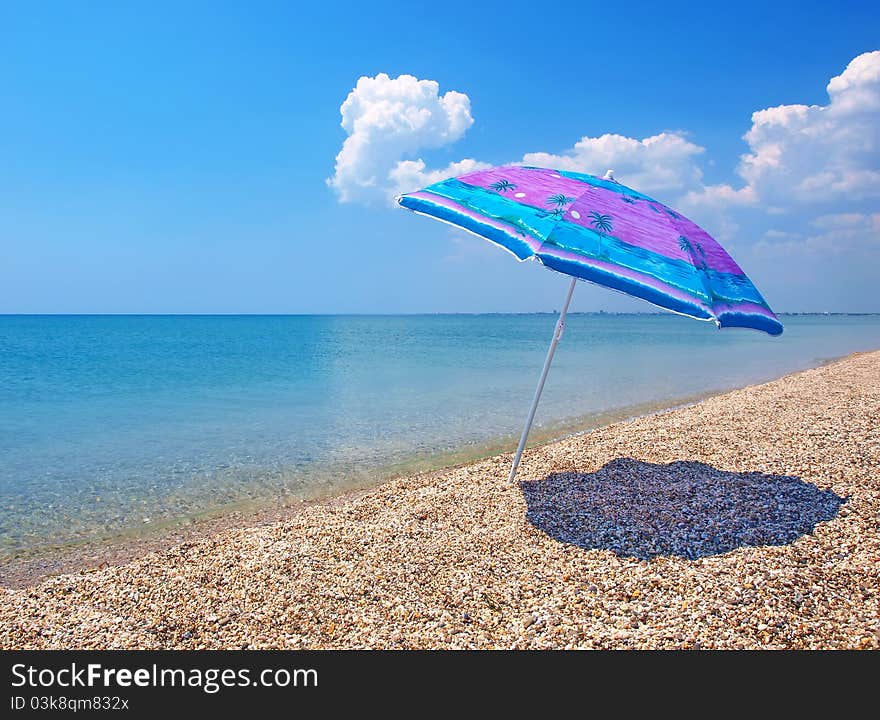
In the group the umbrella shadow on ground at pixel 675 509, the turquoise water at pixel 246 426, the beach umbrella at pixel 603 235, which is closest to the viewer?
the beach umbrella at pixel 603 235

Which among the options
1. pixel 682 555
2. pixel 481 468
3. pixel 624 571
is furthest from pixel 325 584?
pixel 481 468

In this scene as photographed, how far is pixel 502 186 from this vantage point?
5.32 metres

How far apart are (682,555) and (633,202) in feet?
10.7

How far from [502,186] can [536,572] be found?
3442 mm

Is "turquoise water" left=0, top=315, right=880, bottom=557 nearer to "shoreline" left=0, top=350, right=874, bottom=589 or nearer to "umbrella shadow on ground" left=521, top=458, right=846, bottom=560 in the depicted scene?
"shoreline" left=0, top=350, right=874, bottom=589

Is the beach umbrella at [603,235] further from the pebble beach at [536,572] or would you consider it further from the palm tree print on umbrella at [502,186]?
the pebble beach at [536,572]

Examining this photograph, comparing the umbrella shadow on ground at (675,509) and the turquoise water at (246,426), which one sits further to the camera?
the turquoise water at (246,426)

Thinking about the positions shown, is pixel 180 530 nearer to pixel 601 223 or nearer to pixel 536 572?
pixel 536 572

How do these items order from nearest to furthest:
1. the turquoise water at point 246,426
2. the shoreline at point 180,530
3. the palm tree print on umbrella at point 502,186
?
1. the palm tree print on umbrella at point 502,186
2. the shoreline at point 180,530
3. the turquoise water at point 246,426

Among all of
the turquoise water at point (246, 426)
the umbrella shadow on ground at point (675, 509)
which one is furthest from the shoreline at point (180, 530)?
the umbrella shadow on ground at point (675, 509)

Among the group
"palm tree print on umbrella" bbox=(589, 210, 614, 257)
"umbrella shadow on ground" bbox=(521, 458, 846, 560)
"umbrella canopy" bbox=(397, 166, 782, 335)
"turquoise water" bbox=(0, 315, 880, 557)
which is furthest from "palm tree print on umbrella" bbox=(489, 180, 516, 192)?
"turquoise water" bbox=(0, 315, 880, 557)

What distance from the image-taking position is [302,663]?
11.6 ft

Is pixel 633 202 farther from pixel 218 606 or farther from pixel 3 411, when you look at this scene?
pixel 3 411

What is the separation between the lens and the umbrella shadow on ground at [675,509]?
475 cm
